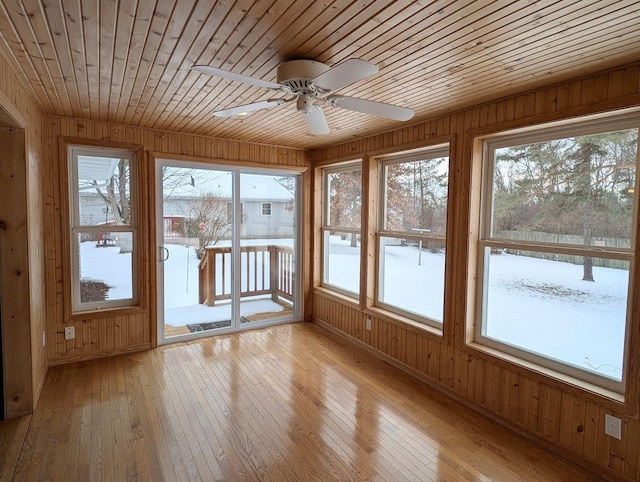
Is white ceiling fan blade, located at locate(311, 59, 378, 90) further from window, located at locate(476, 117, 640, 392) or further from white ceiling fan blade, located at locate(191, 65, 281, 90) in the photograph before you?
window, located at locate(476, 117, 640, 392)

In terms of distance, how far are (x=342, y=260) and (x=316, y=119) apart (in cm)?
267

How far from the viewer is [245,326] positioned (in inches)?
189

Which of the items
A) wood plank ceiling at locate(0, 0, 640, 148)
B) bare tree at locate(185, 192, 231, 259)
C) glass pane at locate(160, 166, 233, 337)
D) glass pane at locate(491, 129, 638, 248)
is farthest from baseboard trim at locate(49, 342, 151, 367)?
glass pane at locate(491, 129, 638, 248)

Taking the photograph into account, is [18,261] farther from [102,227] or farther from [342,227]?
[342,227]

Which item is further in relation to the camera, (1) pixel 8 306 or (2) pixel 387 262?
(2) pixel 387 262

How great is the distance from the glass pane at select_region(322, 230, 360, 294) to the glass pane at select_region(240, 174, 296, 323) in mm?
490

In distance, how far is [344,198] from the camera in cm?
479

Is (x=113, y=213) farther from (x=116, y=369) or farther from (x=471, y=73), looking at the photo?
(x=471, y=73)

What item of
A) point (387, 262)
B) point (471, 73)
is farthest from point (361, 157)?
point (471, 73)

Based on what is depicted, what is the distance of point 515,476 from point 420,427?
0.66 meters

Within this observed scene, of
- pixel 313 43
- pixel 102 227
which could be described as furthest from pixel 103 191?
pixel 313 43

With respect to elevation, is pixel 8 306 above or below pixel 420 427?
above

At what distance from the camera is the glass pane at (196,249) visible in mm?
4262

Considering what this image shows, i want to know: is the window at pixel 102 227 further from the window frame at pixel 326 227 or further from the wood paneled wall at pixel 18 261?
the window frame at pixel 326 227
